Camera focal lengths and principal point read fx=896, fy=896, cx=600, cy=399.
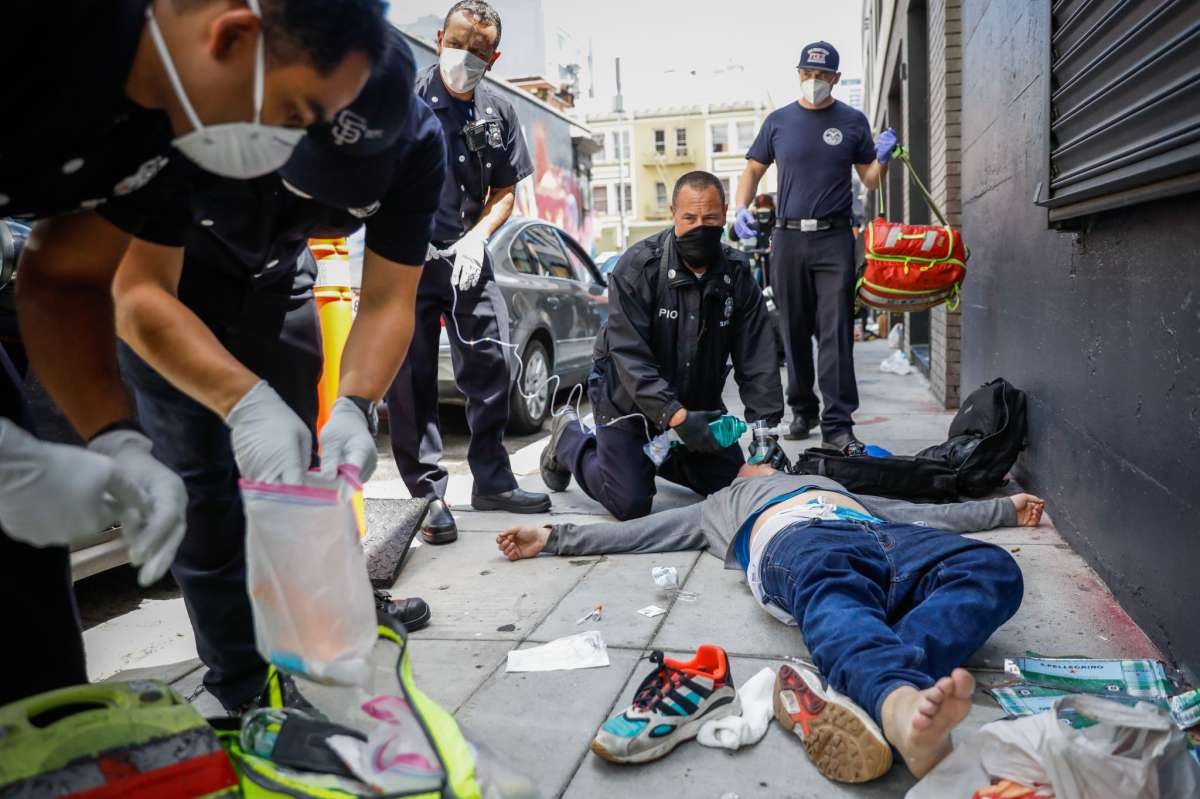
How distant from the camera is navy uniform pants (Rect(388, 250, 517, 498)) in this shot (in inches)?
157

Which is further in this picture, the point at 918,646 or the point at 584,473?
the point at 584,473

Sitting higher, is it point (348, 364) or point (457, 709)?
point (348, 364)

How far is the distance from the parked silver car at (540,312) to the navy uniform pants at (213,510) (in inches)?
139

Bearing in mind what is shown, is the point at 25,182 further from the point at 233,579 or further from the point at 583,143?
the point at 583,143

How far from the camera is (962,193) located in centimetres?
584

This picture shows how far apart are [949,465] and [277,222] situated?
3.14 m

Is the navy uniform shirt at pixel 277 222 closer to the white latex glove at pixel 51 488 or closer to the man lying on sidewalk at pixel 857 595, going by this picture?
the white latex glove at pixel 51 488

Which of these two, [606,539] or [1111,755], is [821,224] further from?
[1111,755]

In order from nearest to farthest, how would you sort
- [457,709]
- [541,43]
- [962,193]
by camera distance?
[457,709]
[962,193]
[541,43]

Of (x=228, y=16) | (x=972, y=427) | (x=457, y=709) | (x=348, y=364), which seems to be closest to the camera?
(x=228, y=16)

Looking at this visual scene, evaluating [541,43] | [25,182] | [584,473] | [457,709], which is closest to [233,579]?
[457,709]

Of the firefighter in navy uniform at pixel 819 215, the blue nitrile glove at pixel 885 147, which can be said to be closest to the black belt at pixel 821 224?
the firefighter in navy uniform at pixel 819 215

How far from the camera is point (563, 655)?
100.0 inches

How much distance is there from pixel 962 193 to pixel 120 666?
17.7 ft
